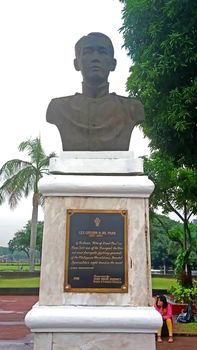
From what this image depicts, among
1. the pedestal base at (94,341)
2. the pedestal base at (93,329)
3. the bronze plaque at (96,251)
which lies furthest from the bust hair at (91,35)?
the pedestal base at (94,341)

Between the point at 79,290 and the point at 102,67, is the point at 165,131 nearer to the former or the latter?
the point at 102,67

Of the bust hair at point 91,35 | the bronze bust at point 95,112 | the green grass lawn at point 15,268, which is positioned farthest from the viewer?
the green grass lawn at point 15,268

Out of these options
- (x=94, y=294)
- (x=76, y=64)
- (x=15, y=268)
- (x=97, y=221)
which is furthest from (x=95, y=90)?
(x=15, y=268)

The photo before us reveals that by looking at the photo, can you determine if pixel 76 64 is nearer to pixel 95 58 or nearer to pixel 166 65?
pixel 95 58

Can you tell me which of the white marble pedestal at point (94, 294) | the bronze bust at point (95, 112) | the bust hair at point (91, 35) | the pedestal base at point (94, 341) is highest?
the bust hair at point (91, 35)

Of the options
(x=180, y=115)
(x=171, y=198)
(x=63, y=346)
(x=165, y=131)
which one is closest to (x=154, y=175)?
(x=171, y=198)

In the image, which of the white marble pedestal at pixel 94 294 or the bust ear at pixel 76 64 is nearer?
the white marble pedestal at pixel 94 294

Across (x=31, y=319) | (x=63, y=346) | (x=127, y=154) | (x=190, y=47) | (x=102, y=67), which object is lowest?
(x=63, y=346)

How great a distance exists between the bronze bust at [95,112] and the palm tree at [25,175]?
648 inches

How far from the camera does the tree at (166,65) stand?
7141 millimetres

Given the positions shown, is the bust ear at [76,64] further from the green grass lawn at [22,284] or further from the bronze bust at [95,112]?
the green grass lawn at [22,284]

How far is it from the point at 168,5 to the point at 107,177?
472 cm

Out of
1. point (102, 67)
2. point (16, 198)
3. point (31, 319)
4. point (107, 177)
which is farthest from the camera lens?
point (16, 198)

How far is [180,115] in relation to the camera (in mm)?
7164
